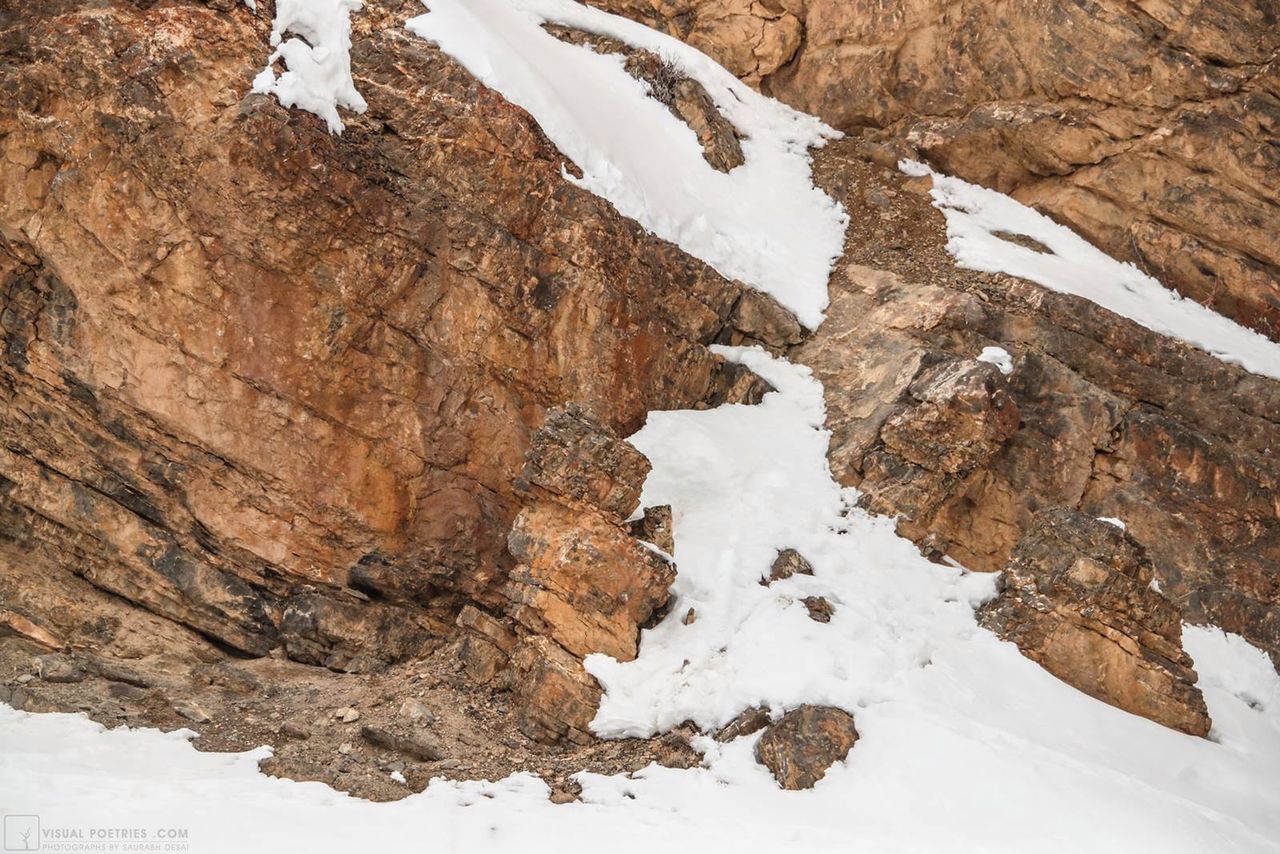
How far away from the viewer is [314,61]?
10875 mm

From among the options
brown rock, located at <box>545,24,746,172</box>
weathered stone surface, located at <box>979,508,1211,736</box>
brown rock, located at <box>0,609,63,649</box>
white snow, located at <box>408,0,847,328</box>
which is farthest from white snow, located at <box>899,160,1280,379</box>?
brown rock, located at <box>0,609,63,649</box>

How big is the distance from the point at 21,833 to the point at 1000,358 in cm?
1074

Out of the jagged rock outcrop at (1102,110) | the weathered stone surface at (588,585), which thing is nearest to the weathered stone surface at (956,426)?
the weathered stone surface at (588,585)

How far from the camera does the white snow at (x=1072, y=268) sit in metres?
13.9

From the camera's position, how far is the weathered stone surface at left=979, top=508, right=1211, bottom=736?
995 centimetres

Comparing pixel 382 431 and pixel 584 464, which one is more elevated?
pixel 382 431

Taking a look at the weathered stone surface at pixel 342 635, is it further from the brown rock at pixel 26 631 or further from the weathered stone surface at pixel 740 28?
the weathered stone surface at pixel 740 28

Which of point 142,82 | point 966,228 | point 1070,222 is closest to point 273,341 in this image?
point 142,82

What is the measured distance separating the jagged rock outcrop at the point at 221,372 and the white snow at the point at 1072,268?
7.11m

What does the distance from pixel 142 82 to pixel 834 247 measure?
9.07 metres

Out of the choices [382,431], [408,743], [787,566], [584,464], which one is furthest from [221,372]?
[787,566]

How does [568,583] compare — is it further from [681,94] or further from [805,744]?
[681,94]

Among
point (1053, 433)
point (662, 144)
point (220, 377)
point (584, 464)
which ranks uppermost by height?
point (662, 144)

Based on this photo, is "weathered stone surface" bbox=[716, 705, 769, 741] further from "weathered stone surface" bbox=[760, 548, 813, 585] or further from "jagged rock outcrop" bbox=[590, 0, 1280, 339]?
"jagged rock outcrop" bbox=[590, 0, 1280, 339]
